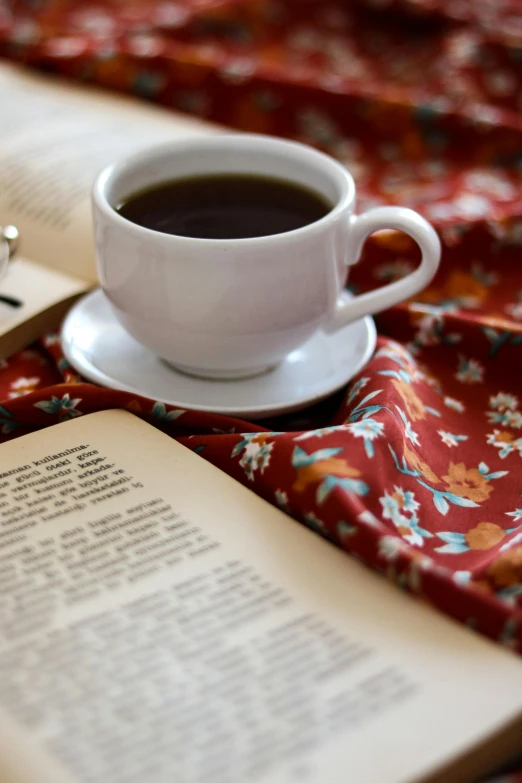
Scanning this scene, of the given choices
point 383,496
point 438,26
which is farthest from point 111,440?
point 438,26

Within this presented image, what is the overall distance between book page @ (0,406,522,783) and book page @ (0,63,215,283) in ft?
0.83

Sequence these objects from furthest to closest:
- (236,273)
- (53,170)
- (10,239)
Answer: (53,170) → (10,239) → (236,273)

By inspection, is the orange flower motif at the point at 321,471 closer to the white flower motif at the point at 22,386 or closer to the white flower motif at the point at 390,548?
the white flower motif at the point at 390,548

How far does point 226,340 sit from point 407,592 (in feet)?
0.55

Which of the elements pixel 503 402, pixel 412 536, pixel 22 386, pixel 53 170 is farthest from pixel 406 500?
pixel 53 170

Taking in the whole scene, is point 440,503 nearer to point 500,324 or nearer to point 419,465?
point 419,465

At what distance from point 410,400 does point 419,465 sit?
0.16 feet

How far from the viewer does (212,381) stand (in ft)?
1.57

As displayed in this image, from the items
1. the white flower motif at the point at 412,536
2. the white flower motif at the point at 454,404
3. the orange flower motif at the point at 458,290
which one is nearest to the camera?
the white flower motif at the point at 412,536

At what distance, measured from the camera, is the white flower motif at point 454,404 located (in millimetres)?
489

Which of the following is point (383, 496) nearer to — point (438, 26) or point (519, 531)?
point (519, 531)

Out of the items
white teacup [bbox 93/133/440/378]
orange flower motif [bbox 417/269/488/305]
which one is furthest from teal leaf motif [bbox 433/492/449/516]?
orange flower motif [bbox 417/269/488/305]

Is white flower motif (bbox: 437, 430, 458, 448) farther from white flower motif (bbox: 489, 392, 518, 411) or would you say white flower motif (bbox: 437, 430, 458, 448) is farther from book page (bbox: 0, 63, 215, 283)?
book page (bbox: 0, 63, 215, 283)

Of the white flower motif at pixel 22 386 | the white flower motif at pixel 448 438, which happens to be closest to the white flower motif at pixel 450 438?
the white flower motif at pixel 448 438
